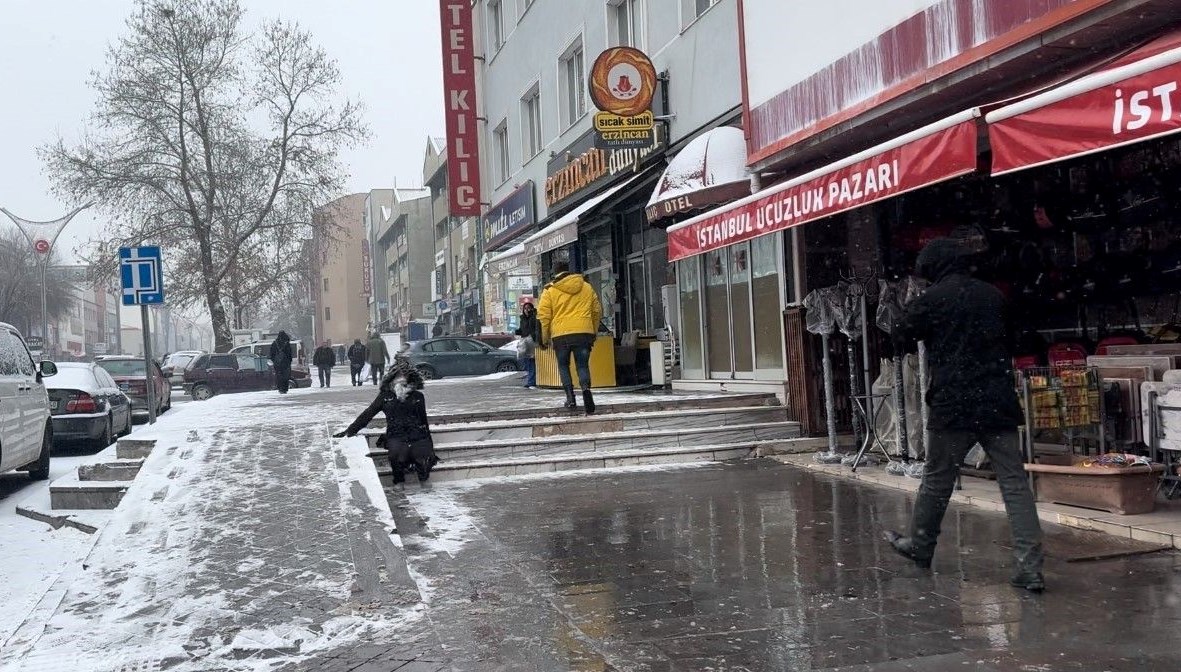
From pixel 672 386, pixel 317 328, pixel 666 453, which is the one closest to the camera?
pixel 666 453

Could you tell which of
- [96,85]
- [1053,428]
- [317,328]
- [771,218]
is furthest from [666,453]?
[317,328]

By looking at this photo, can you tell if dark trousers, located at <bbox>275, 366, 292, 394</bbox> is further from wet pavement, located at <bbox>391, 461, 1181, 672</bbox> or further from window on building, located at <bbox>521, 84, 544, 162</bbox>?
wet pavement, located at <bbox>391, 461, 1181, 672</bbox>

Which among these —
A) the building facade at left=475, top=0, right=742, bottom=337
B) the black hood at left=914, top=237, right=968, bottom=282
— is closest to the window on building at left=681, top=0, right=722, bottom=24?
the building facade at left=475, top=0, right=742, bottom=337

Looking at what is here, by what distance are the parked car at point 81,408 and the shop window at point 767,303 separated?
9.51m

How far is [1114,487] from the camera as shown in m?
6.36

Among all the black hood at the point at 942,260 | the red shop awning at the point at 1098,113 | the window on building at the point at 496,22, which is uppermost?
the window on building at the point at 496,22

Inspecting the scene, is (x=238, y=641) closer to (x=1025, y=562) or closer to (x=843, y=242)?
(x=1025, y=562)

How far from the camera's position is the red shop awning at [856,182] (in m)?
6.47

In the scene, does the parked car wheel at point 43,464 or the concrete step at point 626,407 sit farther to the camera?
the parked car wheel at point 43,464

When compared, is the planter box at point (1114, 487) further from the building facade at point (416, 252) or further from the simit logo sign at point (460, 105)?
the building facade at point (416, 252)

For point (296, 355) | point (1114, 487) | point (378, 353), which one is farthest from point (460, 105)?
point (296, 355)

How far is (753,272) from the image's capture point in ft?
40.7

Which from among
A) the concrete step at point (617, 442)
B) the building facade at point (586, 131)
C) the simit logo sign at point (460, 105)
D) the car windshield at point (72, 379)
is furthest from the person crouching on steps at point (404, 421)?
the simit logo sign at point (460, 105)

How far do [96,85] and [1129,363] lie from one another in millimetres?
36699
